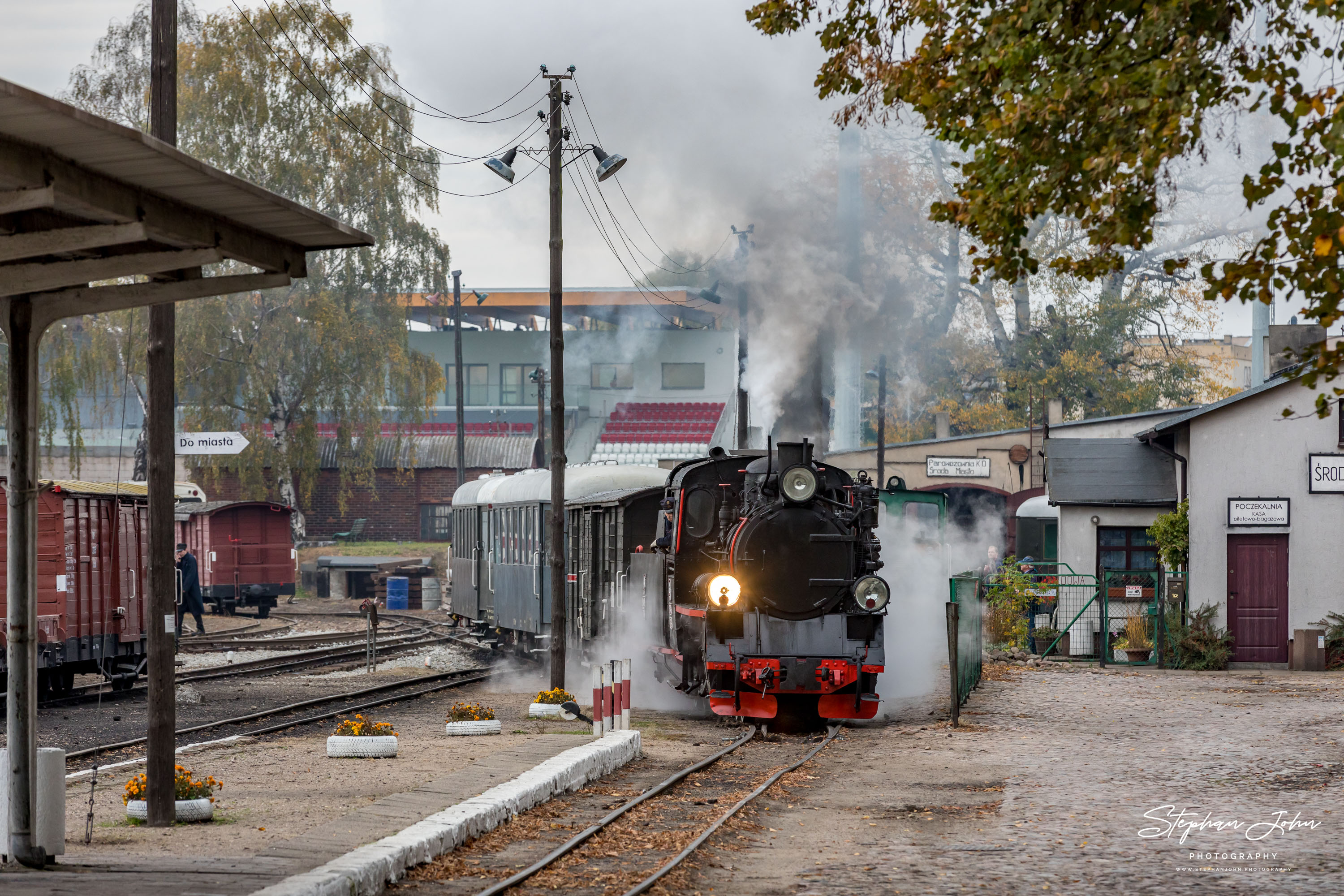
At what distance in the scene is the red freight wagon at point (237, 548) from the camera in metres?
36.5

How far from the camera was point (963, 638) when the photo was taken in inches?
687

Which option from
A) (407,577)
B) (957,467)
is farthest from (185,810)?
(407,577)

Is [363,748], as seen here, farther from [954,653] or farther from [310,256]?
[310,256]

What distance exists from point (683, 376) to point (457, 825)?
173 feet

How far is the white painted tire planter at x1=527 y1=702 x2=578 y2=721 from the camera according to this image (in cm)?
1622

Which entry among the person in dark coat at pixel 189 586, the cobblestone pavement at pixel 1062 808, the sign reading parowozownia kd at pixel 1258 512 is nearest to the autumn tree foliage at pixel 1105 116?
the cobblestone pavement at pixel 1062 808

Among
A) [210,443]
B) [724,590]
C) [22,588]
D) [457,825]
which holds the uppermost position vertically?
[210,443]

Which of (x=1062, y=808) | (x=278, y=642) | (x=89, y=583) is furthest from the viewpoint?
(x=278, y=642)

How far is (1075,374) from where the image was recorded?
52.9 metres

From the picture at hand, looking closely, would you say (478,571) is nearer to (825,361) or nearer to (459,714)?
(825,361)

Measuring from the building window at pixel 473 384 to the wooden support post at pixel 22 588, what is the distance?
53.6 metres

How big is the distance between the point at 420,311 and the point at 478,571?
36.1m

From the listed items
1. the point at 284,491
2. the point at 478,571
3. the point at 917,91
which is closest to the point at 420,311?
the point at 284,491

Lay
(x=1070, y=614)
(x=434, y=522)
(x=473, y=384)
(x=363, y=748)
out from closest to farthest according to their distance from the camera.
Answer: (x=363, y=748), (x=1070, y=614), (x=434, y=522), (x=473, y=384)
